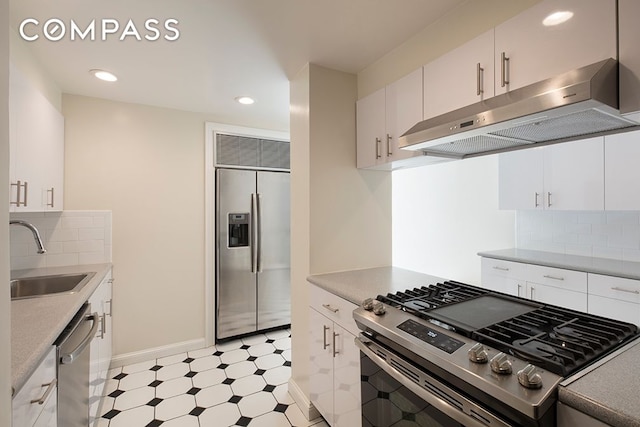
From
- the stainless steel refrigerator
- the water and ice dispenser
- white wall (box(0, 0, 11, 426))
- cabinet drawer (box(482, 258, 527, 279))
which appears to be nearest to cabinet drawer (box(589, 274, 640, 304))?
cabinet drawer (box(482, 258, 527, 279))

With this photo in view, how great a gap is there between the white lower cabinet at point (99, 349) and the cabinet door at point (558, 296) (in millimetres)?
3253

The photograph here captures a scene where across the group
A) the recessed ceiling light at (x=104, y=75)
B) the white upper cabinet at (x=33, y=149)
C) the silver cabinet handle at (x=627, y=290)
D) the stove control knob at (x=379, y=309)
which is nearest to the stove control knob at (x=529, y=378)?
the stove control knob at (x=379, y=309)

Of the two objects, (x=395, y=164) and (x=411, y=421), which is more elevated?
(x=395, y=164)

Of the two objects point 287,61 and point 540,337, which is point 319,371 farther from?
point 287,61

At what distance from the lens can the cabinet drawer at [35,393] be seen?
0.92 m

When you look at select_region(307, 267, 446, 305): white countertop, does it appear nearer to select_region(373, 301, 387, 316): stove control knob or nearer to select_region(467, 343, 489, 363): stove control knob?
select_region(373, 301, 387, 316): stove control knob

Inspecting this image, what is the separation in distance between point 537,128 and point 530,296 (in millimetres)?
1953

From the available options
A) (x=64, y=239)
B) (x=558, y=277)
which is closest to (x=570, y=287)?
(x=558, y=277)

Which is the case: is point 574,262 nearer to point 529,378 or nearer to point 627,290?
point 627,290

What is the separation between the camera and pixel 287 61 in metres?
2.05

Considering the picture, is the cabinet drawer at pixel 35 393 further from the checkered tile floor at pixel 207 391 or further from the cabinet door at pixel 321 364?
the cabinet door at pixel 321 364

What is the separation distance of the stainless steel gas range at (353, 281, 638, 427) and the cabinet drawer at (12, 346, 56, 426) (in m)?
1.18

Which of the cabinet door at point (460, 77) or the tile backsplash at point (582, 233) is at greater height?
the cabinet door at point (460, 77)

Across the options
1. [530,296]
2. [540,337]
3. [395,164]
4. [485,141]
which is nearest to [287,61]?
[395,164]
